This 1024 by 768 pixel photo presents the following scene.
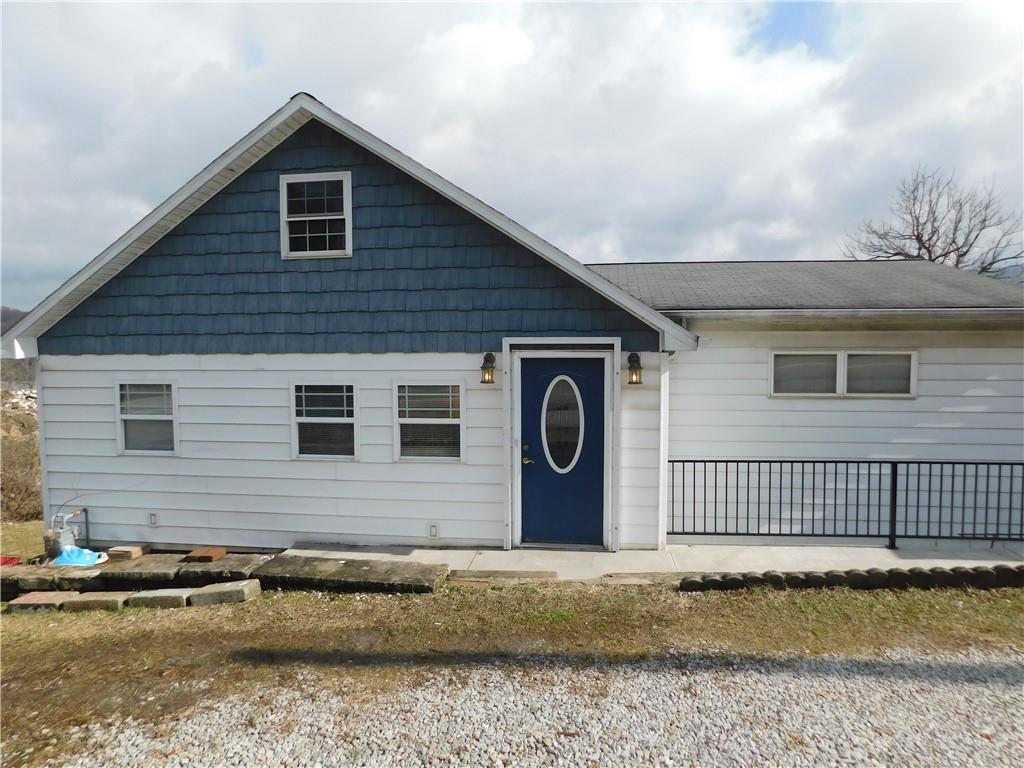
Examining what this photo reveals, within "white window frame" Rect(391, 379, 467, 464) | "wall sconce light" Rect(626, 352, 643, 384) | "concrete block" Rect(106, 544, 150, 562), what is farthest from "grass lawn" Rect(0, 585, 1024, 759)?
"wall sconce light" Rect(626, 352, 643, 384)

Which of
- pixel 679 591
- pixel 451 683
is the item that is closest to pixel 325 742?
pixel 451 683

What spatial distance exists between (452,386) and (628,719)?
4.08 m

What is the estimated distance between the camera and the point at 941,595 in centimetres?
517

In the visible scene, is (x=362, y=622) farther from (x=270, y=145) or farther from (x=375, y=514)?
(x=270, y=145)

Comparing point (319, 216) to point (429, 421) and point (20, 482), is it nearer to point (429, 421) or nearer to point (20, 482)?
point (429, 421)

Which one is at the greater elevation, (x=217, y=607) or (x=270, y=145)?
(x=270, y=145)

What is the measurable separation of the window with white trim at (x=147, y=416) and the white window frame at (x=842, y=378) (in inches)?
308

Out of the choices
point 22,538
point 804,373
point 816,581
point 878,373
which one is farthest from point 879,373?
point 22,538

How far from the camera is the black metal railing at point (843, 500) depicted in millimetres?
7078

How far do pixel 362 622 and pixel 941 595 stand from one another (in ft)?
17.4

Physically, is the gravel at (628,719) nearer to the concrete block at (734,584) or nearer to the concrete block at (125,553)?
the concrete block at (734,584)

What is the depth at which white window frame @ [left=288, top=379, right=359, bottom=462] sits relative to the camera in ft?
22.5

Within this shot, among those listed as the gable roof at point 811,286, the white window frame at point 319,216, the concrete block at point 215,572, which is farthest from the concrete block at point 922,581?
the white window frame at point 319,216

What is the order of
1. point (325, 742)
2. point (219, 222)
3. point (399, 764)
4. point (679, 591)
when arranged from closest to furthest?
point (399, 764)
point (325, 742)
point (679, 591)
point (219, 222)
